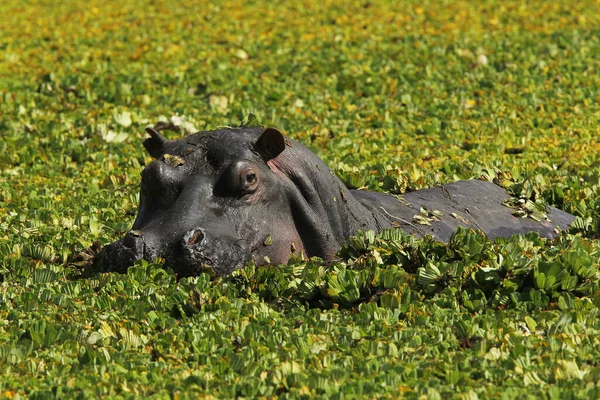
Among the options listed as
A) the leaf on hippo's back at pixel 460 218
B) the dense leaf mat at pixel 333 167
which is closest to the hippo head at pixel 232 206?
the dense leaf mat at pixel 333 167

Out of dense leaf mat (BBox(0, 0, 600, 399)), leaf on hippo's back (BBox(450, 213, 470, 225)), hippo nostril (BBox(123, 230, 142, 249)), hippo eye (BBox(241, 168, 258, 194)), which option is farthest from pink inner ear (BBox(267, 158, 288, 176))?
leaf on hippo's back (BBox(450, 213, 470, 225))

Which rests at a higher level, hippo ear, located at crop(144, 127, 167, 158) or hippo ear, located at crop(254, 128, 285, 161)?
hippo ear, located at crop(254, 128, 285, 161)

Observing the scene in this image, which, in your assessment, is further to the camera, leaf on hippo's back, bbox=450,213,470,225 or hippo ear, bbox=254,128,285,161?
leaf on hippo's back, bbox=450,213,470,225

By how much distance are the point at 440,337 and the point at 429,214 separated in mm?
2812

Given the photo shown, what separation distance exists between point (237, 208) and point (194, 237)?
0.47 m

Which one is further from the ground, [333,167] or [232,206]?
[232,206]

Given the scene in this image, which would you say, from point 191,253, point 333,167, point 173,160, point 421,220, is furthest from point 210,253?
point 333,167

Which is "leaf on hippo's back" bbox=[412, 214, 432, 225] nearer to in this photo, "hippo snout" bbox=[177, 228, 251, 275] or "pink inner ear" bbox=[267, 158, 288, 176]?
"pink inner ear" bbox=[267, 158, 288, 176]

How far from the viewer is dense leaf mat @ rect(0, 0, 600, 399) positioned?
6.17 m

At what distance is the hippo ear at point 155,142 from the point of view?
8.59 m

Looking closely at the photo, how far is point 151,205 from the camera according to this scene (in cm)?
825

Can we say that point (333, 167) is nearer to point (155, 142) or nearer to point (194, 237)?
point (155, 142)

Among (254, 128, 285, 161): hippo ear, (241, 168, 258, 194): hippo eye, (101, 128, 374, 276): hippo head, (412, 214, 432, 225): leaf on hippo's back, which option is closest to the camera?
Answer: (101, 128, 374, 276): hippo head

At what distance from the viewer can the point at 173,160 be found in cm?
824
